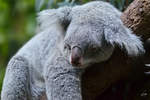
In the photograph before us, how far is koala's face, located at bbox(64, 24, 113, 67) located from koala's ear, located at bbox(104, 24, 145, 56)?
0.05 m

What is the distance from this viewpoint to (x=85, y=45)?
6.95 feet

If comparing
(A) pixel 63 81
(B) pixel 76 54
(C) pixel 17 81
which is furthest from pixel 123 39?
(C) pixel 17 81

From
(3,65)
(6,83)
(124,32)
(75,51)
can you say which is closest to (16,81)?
(6,83)

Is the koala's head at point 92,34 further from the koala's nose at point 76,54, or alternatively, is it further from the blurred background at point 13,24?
the blurred background at point 13,24

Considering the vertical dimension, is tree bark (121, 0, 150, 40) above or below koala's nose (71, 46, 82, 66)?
Result: above

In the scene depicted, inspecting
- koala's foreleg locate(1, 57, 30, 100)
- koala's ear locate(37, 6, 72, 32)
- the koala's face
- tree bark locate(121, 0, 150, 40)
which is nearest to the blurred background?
koala's foreleg locate(1, 57, 30, 100)

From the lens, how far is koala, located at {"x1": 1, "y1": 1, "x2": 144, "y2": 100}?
2.14 m

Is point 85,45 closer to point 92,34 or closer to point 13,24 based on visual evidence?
point 92,34

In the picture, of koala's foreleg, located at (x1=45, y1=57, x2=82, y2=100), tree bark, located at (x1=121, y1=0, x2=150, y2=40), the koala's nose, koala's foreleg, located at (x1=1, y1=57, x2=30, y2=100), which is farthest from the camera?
koala's foreleg, located at (x1=1, y1=57, x2=30, y2=100)

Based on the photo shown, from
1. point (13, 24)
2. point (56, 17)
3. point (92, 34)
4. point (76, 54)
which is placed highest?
point (13, 24)

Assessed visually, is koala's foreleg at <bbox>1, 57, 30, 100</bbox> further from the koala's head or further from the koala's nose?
the koala's nose

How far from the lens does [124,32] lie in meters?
2.23

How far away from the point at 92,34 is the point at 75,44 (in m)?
0.11

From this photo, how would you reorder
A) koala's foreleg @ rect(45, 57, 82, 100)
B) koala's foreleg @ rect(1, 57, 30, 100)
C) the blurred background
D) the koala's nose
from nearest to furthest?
1. the koala's nose
2. koala's foreleg @ rect(45, 57, 82, 100)
3. koala's foreleg @ rect(1, 57, 30, 100)
4. the blurred background
